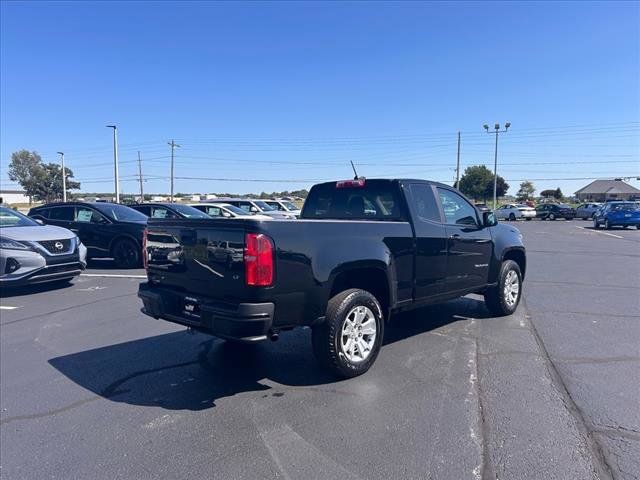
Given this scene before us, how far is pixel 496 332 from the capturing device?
6027mm

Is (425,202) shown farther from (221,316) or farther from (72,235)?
(72,235)

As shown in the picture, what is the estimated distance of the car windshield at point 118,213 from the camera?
11969 millimetres

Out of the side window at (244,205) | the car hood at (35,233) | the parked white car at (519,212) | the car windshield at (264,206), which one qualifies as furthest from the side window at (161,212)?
the parked white car at (519,212)

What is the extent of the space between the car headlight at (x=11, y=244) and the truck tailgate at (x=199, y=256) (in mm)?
4781

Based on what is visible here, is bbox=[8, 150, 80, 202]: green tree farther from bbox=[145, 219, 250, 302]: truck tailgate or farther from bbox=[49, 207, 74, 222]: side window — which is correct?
bbox=[145, 219, 250, 302]: truck tailgate

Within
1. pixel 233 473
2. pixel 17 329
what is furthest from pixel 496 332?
pixel 17 329

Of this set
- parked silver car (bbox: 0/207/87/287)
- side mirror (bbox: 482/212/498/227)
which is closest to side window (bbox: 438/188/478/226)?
side mirror (bbox: 482/212/498/227)

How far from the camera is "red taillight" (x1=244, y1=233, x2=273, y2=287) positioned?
374 cm

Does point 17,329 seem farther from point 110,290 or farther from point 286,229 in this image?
point 286,229

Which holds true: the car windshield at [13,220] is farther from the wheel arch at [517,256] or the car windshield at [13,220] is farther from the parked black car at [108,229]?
the wheel arch at [517,256]

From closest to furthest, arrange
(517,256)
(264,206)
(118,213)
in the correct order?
(517,256), (118,213), (264,206)

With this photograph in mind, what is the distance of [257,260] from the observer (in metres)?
3.73

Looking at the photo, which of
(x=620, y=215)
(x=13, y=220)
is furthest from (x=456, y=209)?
(x=620, y=215)

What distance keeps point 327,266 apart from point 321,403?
3.78 feet
